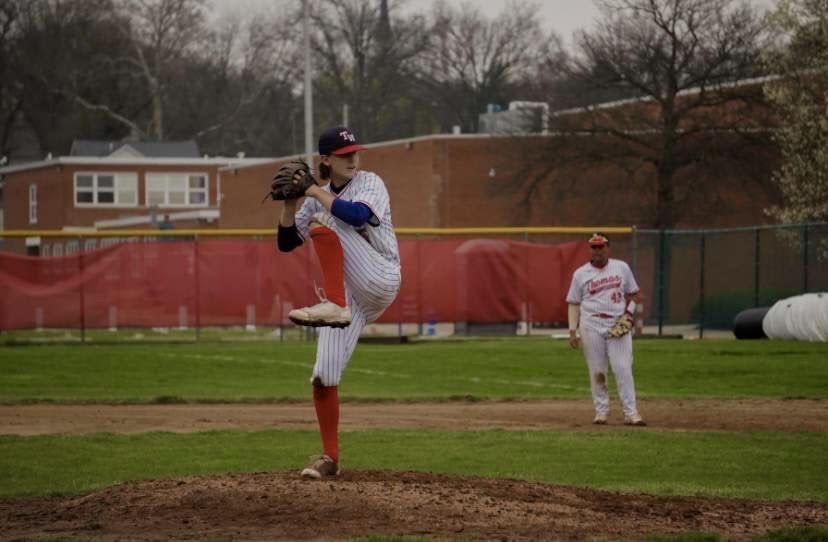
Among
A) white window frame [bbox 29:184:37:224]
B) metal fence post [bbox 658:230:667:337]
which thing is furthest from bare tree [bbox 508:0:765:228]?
white window frame [bbox 29:184:37:224]

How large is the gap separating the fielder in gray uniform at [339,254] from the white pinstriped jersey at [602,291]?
7.20m

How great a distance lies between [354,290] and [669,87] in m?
35.6

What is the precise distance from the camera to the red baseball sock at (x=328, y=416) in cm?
952

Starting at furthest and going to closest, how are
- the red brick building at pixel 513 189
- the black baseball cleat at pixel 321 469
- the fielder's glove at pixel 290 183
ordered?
the red brick building at pixel 513 189 < the black baseball cleat at pixel 321 469 < the fielder's glove at pixel 290 183

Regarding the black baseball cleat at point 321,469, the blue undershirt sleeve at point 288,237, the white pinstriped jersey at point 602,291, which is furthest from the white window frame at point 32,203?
the black baseball cleat at point 321,469

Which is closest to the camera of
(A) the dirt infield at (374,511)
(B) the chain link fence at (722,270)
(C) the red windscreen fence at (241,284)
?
(A) the dirt infield at (374,511)

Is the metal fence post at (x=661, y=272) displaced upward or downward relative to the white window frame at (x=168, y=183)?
downward

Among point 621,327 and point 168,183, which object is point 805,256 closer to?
point 621,327

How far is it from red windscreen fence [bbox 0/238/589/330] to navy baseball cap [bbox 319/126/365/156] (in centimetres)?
2108

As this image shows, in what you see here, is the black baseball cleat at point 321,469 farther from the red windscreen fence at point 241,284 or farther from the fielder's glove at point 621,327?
the red windscreen fence at point 241,284

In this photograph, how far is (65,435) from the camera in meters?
15.1

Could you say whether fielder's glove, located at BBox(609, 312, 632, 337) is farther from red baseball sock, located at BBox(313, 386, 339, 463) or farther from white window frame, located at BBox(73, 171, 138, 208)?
white window frame, located at BBox(73, 171, 138, 208)

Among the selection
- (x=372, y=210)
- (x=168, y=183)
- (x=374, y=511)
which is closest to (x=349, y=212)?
(x=372, y=210)

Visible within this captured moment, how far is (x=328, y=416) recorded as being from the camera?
957 cm
